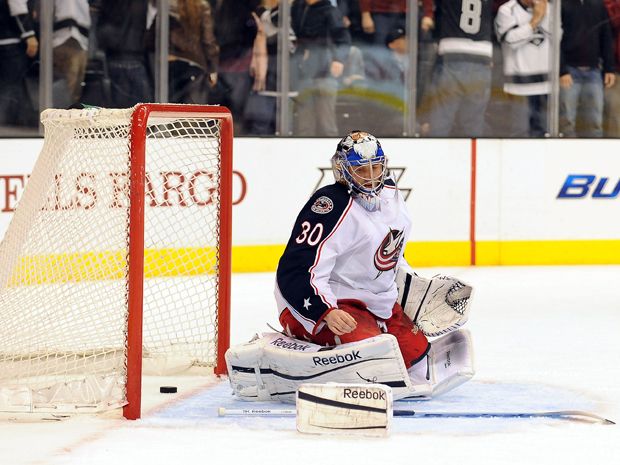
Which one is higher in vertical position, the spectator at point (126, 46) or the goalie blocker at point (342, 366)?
the spectator at point (126, 46)

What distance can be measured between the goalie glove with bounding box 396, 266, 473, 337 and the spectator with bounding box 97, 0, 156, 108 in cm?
370

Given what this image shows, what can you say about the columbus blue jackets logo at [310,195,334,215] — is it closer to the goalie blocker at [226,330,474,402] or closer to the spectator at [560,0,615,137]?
the goalie blocker at [226,330,474,402]

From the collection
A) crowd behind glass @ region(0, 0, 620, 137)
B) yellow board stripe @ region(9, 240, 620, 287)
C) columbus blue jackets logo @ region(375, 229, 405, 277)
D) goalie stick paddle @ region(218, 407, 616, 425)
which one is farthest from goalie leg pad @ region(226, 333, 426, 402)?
crowd behind glass @ region(0, 0, 620, 137)

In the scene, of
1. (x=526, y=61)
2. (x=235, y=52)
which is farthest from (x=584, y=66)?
(x=235, y=52)

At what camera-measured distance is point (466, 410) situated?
4070 millimetres

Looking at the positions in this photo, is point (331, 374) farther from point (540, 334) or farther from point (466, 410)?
point (540, 334)

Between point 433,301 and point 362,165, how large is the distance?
2.02ft

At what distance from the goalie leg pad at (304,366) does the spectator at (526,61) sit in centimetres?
483

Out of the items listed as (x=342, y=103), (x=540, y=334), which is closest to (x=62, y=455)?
(x=540, y=334)

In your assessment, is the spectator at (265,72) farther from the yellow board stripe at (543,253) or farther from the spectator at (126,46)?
the yellow board stripe at (543,253)

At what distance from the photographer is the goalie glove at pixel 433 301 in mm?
4430

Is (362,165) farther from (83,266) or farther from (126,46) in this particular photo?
(126,46)

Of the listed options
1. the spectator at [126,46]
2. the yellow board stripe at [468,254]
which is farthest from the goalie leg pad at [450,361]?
the spectator at [126,46]

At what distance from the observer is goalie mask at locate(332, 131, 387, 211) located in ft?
13.4
